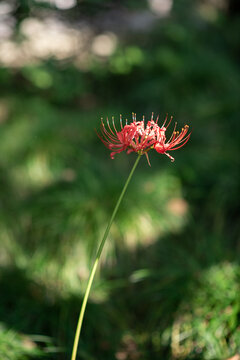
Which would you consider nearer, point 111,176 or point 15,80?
point 111,176

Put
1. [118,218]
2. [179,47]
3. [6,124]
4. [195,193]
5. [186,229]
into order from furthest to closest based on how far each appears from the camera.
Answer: [179,47], [6,124], [195,193], [186,229], [118,218]

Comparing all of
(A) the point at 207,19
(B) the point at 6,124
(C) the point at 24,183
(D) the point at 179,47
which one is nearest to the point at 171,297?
(C) the point at 24,183

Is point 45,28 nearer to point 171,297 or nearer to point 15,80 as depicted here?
point 15,80

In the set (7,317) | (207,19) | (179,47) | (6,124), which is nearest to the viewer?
(7,317)

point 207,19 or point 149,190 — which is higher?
point 207,19

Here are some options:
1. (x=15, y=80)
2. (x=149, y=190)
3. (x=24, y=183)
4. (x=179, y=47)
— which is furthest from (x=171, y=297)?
(x=179, y=47)

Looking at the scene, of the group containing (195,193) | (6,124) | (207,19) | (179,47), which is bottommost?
(6,124)
